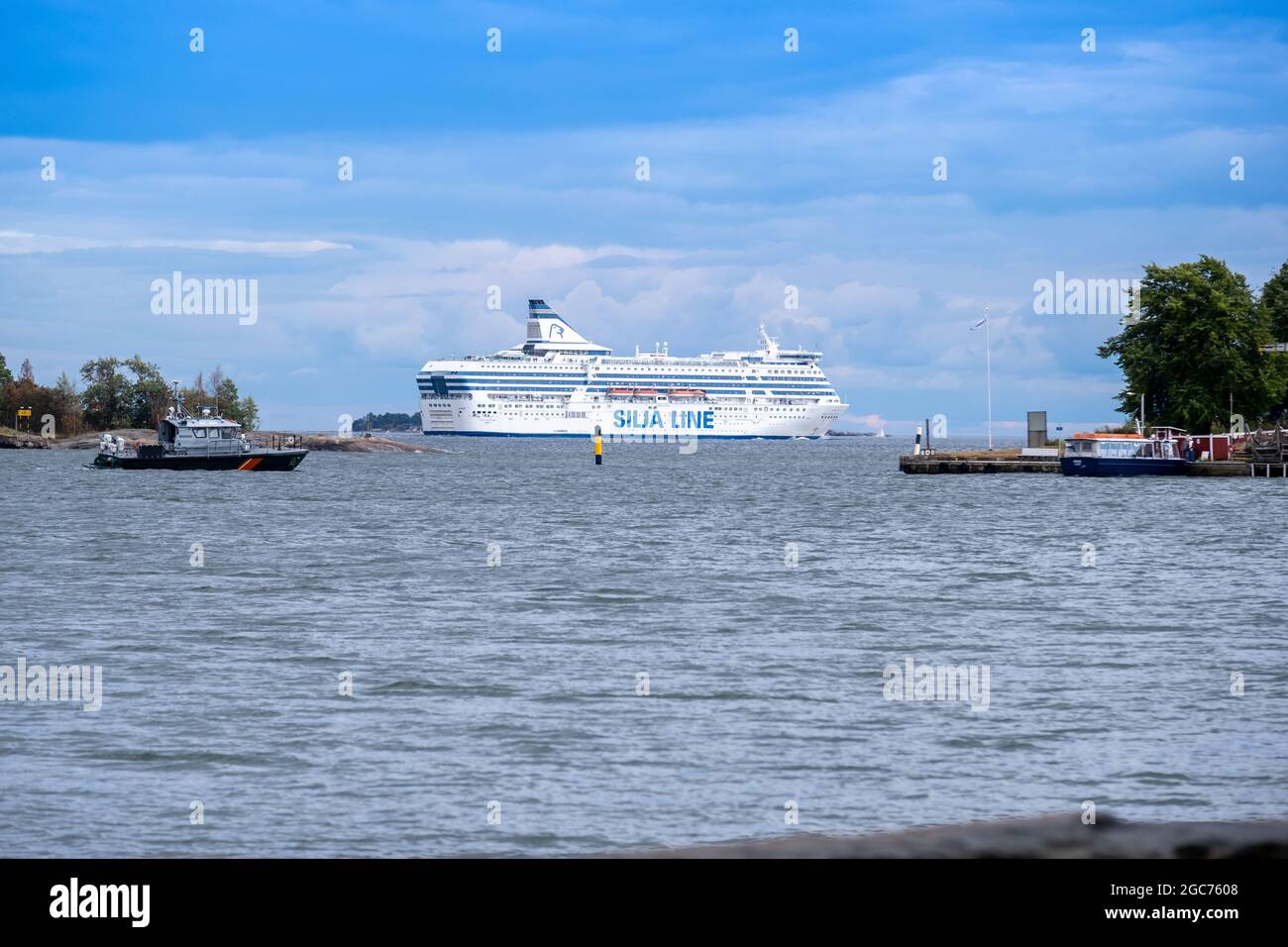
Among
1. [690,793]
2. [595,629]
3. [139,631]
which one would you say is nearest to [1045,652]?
[595,629]

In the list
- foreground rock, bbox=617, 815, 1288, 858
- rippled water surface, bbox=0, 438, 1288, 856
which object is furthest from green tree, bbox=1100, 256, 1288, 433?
foreground rock, bbox=617, 815, 1288, 858

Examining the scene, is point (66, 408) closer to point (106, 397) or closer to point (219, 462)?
point (106, 397)

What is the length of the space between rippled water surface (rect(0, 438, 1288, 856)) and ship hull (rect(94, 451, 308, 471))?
45642mm

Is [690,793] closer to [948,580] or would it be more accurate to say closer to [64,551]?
[948,580]

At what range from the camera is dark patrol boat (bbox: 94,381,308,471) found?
9825 centimetres

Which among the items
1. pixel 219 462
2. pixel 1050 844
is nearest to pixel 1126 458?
pixel 219 462

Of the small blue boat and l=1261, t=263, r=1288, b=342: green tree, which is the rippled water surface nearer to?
the small blue boat

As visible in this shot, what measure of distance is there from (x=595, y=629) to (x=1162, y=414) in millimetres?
80692
